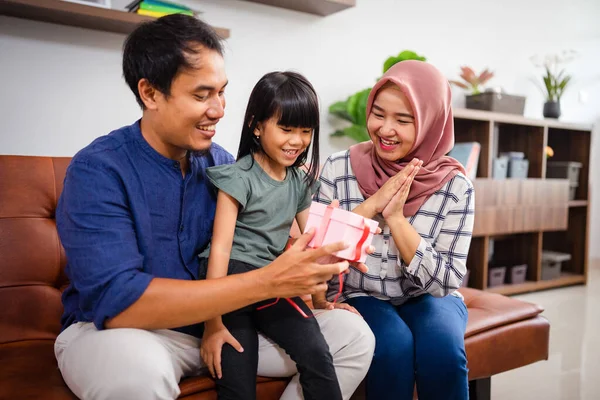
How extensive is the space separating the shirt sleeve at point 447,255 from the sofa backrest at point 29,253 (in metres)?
1.07

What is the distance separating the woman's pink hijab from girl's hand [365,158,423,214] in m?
0.09

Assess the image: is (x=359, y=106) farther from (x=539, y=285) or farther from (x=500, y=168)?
(x=539, y=285)

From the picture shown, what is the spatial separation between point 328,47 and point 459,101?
1.28 metres

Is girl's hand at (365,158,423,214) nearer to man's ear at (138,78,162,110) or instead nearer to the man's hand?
the man's hand

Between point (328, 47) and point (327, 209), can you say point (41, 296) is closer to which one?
point (327, 209)

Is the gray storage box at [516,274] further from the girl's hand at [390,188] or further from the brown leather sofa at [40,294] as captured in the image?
the girl's hand at [390,188]

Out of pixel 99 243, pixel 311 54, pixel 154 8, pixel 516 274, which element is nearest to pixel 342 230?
pixel 99 243

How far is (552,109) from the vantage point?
3.90 metres

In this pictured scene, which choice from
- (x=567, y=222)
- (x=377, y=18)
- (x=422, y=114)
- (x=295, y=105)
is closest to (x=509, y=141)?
(x=567, y=222)

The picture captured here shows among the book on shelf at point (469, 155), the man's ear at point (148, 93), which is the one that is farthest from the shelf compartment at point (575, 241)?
the man's ear at point (148, 93)

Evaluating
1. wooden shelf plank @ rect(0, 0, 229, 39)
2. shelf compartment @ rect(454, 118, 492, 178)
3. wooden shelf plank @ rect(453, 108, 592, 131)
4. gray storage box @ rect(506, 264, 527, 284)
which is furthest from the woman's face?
gray storage box @ rect(506, 264, 527, 284)

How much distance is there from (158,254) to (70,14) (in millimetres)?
1329

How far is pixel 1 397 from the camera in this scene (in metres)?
1.08

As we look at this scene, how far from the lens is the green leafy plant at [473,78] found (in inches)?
134
